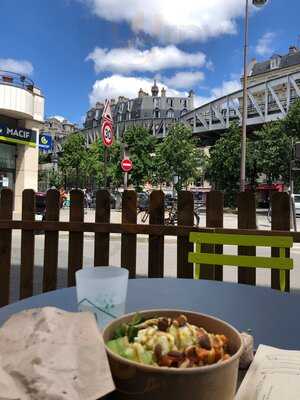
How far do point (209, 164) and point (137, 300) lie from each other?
3831cm

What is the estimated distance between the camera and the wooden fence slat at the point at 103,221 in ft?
11.4

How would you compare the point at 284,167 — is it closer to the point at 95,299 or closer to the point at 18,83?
the point at 18,83

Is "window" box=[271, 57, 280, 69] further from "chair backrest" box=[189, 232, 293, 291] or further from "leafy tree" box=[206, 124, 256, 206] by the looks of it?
"chair backrest" box=[189, 232, 293, 291]

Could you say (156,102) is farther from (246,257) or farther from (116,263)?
(246,257)

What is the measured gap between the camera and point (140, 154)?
36.2 meters

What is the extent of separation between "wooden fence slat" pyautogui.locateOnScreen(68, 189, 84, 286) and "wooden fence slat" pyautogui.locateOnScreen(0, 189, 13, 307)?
62cm

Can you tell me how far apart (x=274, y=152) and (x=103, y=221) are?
33425mm

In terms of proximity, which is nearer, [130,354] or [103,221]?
[130,354]

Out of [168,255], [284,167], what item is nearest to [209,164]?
[284,167]

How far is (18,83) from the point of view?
62.7 ft

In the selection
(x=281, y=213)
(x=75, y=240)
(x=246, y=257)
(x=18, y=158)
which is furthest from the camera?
(x=18, y=158)

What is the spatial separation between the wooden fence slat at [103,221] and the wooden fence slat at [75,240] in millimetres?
147

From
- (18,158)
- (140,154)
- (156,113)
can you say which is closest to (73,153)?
(140,154)

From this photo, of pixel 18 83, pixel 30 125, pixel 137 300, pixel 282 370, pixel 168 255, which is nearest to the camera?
pixel 282 370
